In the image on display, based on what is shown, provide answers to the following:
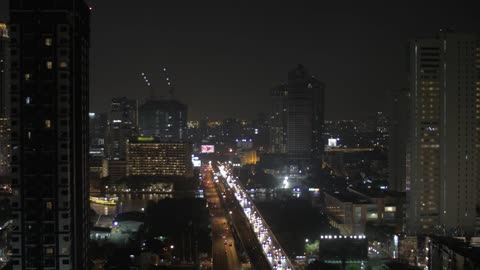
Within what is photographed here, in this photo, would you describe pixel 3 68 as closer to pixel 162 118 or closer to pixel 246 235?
pixel 246 235

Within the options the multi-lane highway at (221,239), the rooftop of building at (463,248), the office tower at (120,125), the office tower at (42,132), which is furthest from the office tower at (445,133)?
the office tower at (120,125)

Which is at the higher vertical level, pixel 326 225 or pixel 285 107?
pixel 285 107

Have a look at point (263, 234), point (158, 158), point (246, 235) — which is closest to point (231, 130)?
point (158, 158)

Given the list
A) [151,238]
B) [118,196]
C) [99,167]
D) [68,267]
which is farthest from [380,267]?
[99,167]

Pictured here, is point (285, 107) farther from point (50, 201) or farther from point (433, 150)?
point (50, 201)

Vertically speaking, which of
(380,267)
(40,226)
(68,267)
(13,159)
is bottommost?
(380,267)

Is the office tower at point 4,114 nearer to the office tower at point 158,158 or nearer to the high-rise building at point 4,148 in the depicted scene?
the high-rise building at point 4,148
